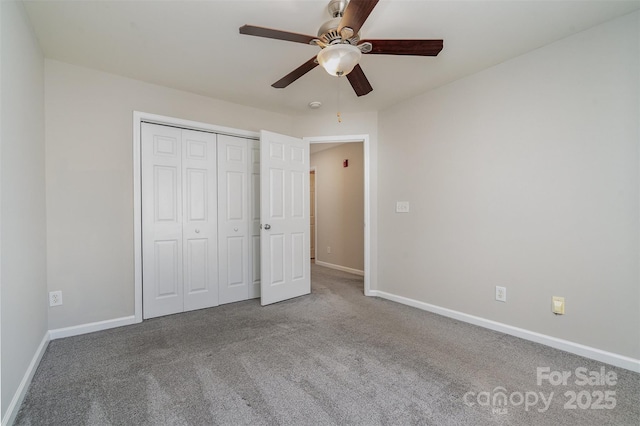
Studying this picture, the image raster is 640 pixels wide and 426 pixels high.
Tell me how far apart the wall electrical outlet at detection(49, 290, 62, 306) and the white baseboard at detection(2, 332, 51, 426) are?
0.31m

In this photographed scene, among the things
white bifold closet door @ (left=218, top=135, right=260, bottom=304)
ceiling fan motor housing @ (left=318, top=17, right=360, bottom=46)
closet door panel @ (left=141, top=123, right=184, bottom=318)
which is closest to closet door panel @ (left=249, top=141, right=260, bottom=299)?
white bifold closet door @ (left=218, top=135, right=260, bottom=304)

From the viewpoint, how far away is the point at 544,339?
2275 mm

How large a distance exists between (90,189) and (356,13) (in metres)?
2.63

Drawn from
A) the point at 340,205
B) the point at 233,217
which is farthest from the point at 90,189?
the point at 340,205

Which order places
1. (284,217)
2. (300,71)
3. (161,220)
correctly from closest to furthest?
(300,71), (161,220), (284,217)

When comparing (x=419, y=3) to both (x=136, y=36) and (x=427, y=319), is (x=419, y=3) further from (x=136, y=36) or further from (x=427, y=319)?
(x=427, y=319)

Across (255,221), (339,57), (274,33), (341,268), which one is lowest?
(341,268)

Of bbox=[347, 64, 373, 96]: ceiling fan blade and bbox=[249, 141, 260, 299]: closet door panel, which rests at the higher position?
bbox=[347, 64, 373, 96]: ceiling fan blade

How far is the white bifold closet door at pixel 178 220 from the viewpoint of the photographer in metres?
2.91

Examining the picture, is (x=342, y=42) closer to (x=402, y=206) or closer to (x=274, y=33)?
(x=274, y=33)

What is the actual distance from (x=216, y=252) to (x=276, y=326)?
1.17 metres

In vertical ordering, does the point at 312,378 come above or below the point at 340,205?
below

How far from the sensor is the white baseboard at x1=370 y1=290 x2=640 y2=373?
76.4 inches

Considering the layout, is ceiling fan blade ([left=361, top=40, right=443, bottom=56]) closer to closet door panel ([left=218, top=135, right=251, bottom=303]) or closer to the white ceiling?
the white ceiling
